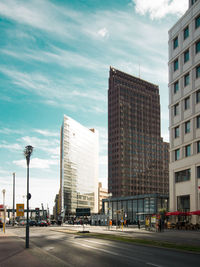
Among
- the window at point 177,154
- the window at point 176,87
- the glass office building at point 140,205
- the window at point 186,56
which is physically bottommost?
the glass office building at point 140,205

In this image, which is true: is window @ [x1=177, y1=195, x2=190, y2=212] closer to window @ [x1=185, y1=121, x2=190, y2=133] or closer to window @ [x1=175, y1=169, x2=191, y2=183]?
window @ [x1=175, y1=169, x2=191, y2=183]

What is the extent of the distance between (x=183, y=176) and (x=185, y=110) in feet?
38.3

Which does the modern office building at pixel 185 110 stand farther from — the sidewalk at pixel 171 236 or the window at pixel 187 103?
the sidewalk at pixel 171 236

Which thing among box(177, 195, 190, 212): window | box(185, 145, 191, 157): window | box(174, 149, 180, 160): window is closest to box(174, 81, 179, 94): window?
box(174, 149, 180, 160): window

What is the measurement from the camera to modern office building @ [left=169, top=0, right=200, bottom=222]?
58625 millimetres

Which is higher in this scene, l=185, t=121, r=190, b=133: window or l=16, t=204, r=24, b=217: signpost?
l=185, t=121, r=190, b=133: window

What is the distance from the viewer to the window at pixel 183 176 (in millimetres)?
60219

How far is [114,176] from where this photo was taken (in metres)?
199

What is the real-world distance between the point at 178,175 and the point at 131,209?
47.1 m

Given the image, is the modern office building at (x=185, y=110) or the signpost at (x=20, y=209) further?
the modern office building at (x=185, y=110)

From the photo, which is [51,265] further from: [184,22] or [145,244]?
[184,22]

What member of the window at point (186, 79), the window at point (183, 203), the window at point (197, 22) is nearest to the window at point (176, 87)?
the window at point (186, 79)

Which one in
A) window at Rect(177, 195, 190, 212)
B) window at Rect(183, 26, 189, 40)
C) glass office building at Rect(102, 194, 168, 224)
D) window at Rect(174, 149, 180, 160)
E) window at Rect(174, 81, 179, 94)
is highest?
window at Rect(183, 26, 189, 40)

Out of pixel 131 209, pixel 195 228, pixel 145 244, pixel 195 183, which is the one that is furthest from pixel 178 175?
pixel 131 209
